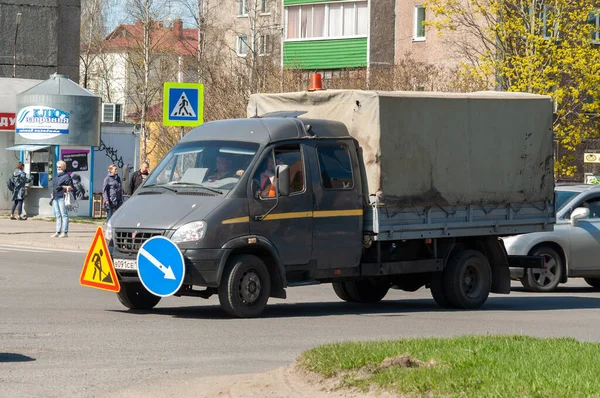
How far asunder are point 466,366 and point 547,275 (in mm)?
11608

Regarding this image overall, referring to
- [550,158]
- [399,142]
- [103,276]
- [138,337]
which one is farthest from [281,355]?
[550,158]

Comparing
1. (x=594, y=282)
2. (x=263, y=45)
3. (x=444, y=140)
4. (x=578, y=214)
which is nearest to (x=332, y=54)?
(x=263, y=45)

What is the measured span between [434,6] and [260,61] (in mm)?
17495

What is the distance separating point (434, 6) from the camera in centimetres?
3934

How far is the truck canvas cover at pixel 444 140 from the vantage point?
15203mm

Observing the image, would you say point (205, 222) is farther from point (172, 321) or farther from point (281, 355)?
point (281, 355)

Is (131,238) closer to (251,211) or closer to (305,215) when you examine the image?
(251,211)

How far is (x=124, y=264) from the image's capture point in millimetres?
13883

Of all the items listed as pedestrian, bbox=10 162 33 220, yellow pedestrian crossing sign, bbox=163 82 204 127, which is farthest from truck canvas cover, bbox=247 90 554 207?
pedestrian, bbox=10 162 33 220

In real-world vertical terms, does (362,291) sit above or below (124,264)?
below

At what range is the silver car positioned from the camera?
1952 centimetres

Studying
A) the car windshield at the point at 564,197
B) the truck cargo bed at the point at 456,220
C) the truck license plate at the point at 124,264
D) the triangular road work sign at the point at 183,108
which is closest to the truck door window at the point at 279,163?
the truck cargo bed at the point at 456,220

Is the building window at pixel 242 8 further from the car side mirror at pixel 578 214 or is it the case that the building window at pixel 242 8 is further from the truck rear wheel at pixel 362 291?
the truck rear wheel at pixel 362 291

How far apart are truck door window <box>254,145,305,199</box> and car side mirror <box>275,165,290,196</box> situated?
0.10 m
